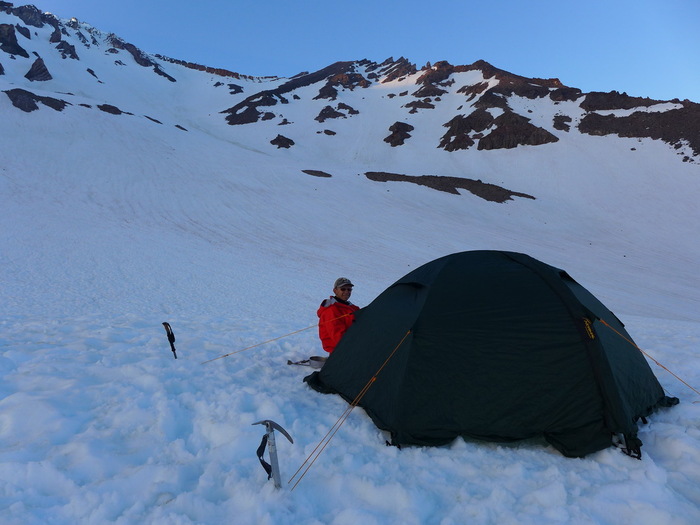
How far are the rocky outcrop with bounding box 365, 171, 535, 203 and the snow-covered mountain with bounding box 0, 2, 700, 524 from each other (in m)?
0.46

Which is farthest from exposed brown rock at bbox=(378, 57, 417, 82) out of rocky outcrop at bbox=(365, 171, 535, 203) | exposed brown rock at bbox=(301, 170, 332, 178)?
exposed brown rock at bbox=(301, 170, 332, 178)

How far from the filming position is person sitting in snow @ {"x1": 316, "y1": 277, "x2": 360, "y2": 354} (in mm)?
4707

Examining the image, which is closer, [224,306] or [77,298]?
[77,298]

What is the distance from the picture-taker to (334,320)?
4.70 meters

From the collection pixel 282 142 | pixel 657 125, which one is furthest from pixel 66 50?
pixel 657 125

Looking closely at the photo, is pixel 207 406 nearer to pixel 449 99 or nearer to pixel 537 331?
pixel 537 331

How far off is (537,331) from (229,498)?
284 centimetres

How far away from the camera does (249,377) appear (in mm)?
4559

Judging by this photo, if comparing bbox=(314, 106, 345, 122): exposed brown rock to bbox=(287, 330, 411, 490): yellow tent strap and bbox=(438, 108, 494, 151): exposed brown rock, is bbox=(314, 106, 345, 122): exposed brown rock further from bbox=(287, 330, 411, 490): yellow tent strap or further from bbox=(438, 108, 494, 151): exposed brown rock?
bbox=(287, 330, 411, 490): yellow tent strap

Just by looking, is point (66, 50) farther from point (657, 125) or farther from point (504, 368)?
point (504, 368)

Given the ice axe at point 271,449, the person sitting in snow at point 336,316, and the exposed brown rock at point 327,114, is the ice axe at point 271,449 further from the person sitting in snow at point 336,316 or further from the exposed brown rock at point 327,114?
the exposed brown rock at point 327,114

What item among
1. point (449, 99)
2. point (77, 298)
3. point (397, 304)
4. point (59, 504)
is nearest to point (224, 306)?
point (77, 298)

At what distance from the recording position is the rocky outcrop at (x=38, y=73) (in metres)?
58.2

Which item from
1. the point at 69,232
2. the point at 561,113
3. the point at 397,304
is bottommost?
the point at 69,232
